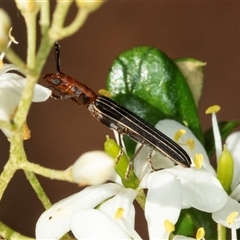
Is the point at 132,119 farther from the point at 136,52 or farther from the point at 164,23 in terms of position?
the point at 164,23

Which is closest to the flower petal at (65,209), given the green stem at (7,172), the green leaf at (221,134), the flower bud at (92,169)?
the green stem at (7,172)

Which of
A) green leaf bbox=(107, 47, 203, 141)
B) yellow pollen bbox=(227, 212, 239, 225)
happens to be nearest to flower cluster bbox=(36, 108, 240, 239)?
yellow pollen bbox=(227, 212, 239, 225)

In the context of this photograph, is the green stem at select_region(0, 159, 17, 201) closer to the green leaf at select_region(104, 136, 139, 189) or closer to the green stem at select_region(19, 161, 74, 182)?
the green stem at select_region(19, 161, 74, 182)

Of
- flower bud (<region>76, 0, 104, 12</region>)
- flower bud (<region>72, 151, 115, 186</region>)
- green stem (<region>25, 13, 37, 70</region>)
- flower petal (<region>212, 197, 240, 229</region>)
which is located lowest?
flower petal (<region>212, 197, 240, 229</region>)

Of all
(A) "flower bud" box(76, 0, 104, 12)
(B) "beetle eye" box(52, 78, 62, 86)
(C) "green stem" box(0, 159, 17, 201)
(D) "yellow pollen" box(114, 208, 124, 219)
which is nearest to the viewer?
(A) "flower bud" box(76, 0, 104, 12)

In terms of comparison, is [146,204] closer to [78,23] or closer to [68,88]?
[68,88]

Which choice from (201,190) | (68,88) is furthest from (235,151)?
(68,88)

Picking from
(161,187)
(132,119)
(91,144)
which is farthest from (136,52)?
(91,144)

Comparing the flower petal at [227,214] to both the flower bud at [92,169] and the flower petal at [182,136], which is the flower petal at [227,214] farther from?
the flower bud at [92,169]
